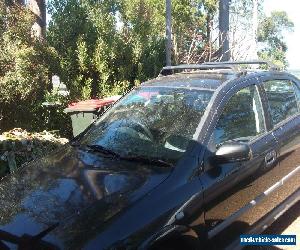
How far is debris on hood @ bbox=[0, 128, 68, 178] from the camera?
5.54 metres

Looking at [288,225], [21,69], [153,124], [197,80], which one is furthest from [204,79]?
[21,69]

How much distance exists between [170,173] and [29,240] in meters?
1.03

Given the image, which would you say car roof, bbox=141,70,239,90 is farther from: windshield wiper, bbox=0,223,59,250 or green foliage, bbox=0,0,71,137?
green foliage, bbox=0,0,71,137

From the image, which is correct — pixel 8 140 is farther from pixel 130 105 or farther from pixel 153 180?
pixel 153 180

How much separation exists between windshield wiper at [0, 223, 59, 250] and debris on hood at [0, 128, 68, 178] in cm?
289

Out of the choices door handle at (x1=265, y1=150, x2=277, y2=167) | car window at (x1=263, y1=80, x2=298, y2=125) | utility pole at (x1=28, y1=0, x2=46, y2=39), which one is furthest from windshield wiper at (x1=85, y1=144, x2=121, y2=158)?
utility pole at (x1=28, y1=0, x2=46, y2=39)

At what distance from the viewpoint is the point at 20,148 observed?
601 centimetres

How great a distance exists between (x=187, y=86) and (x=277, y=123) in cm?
100

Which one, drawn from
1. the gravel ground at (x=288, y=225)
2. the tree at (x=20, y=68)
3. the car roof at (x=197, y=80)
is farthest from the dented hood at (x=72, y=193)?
the tree at (x=20, y=68)

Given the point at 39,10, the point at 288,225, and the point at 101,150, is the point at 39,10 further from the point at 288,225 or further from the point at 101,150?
the point at 288,225

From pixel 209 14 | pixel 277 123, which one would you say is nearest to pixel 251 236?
pixel 277 123

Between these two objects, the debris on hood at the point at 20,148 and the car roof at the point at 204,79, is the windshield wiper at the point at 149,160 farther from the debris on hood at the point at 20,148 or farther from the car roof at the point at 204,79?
the debris on hood at the point at 20,148

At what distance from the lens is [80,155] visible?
11.6 feet

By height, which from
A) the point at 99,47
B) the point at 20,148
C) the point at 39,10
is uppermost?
the point at 39,10
